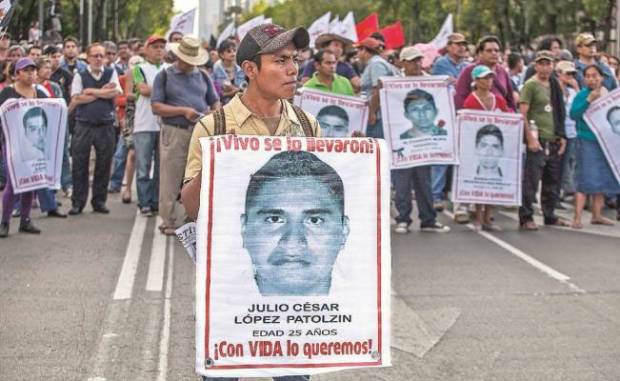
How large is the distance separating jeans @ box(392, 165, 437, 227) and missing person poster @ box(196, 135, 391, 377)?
9224 mm

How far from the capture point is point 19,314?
8.95 meters

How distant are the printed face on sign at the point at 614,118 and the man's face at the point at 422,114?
2.04m

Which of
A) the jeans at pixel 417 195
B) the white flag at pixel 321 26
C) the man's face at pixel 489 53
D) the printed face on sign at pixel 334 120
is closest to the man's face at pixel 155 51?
the printed face on sign at pixel 334 120

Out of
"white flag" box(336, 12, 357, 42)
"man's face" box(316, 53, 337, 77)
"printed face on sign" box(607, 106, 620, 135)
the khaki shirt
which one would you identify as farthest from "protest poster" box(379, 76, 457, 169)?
"white flag" box(336, 12, 357, 42)

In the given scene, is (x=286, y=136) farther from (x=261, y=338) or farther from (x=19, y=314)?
(x=19, y=314)

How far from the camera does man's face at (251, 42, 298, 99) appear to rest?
4.88 meters

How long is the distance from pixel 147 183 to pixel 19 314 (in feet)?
19.1

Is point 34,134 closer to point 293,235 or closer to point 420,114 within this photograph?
point 420,114

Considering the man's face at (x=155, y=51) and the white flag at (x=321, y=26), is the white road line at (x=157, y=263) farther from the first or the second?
the white flag at (x=321, y=26)

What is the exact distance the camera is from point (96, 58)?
14797mm

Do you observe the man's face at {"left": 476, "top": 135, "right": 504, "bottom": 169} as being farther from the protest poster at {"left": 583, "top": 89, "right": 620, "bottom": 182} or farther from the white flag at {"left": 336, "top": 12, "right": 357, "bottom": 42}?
the white flag at {"left": 336, "top": 12, "right": 357, "bottom": 42}

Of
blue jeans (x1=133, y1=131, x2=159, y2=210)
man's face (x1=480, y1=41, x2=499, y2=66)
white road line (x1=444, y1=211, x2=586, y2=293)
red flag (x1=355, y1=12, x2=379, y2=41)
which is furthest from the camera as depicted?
red flag (x1=355, y1=12, x2=379, y2=41)

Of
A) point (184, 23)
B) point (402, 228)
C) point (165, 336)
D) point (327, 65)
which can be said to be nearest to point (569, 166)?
point (402, 228)

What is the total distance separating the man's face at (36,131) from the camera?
13367mm
